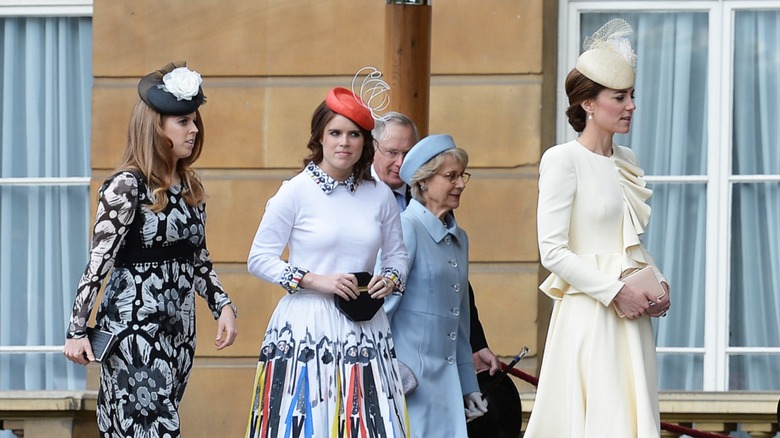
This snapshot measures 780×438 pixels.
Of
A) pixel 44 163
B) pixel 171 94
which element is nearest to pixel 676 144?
pixel 44 163

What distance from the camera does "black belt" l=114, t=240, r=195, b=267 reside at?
5609 mm

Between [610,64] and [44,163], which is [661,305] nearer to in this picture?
[610,64]

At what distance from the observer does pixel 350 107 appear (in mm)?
5641

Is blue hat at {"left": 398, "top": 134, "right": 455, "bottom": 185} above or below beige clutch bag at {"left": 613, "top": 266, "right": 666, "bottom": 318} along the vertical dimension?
above

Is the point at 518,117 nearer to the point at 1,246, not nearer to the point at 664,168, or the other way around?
the point at 664,168

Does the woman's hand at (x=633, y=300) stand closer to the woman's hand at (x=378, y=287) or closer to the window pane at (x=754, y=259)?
the woman's hand at (x=378, y=287)

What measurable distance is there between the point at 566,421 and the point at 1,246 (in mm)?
4448

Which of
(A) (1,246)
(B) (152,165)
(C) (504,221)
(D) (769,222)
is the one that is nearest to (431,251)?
(B) (152,165)

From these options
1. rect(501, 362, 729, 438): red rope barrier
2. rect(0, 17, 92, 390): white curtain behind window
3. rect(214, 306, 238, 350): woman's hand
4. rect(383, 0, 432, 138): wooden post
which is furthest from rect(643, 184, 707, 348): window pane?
rect(214, 306, 238, 350): woman's hand

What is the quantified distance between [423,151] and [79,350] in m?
1.44

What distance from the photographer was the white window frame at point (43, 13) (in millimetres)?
8820

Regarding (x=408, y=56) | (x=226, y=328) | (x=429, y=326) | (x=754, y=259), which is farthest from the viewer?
(x=754, y=259)

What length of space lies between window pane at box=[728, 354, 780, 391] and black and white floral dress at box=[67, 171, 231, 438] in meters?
3.65

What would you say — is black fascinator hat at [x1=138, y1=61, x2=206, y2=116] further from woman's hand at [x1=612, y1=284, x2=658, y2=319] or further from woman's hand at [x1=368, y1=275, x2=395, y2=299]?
woman's hand at [x1=612, y1=284, x2=658, y2=319]
